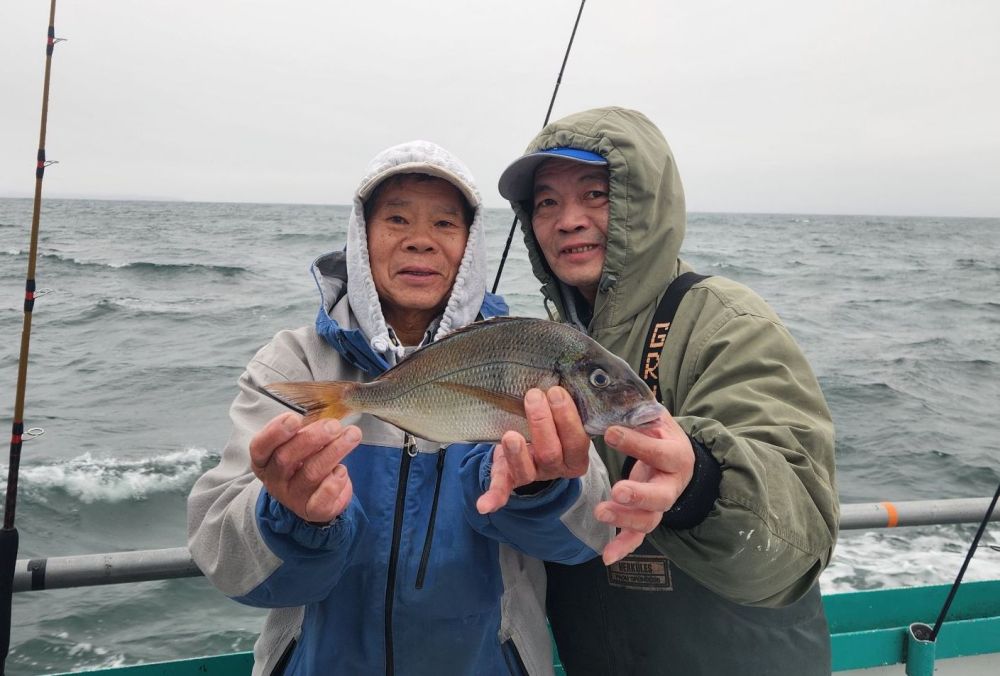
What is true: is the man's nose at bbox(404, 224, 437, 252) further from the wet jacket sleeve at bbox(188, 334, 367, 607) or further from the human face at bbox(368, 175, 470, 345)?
the wet jacket sleeve at bbox(188, 334, 367, 607)

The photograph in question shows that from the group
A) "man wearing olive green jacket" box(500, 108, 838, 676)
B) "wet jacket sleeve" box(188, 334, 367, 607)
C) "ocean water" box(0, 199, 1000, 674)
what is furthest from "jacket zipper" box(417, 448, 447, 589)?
"ocean water" box(0, 199, 1000, 674)

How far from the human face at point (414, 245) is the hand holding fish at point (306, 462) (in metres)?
0.92

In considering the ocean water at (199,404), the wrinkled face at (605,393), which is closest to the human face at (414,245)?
the wrinkled face at (605,393)

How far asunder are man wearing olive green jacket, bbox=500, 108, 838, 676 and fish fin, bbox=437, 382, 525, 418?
156 mm

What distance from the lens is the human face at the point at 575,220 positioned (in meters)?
2.95

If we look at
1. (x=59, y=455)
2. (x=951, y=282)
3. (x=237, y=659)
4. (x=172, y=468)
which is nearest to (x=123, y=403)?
(x=59, y=455)

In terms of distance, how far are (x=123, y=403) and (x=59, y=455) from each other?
88.0 inches

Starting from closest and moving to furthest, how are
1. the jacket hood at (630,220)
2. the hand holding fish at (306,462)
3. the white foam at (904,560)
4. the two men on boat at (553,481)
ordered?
the hand holding fish at (306,462)
the two men on boat at (553,481)
the jacket hood at (630,220)
the white foam at (904,560)

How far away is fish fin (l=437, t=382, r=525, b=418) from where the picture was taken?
2006mm

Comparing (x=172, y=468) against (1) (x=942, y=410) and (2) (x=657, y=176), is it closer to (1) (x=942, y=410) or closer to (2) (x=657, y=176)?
(2) (x=657, y=176)

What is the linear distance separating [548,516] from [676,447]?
0.53m

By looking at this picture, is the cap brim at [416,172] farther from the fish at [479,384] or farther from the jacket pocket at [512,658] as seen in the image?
the jacket pocket at [512,658]

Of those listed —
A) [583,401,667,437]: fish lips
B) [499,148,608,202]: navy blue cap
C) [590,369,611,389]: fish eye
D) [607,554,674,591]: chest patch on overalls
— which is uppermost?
[499,148,608,202]: navy blue cap

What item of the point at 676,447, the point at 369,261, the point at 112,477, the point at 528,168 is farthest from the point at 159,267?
the point at 676,447
